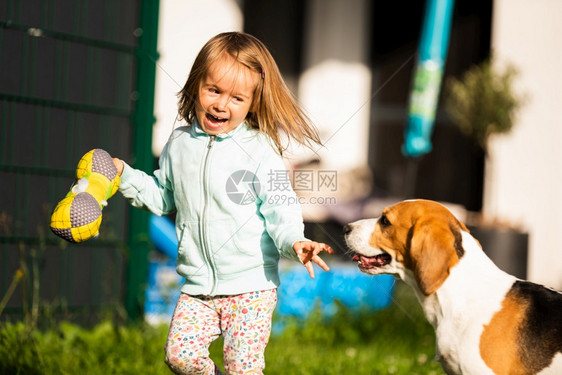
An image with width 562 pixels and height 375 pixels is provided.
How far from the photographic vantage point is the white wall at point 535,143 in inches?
353

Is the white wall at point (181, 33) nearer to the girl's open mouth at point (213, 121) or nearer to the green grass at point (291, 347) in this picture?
the green grass at point (291, 347)

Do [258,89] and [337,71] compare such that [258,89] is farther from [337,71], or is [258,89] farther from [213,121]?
[337,71]

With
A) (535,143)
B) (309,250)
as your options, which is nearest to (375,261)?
(309,250)

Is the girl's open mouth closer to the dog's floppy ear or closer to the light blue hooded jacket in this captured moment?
the light blue hooded jacket

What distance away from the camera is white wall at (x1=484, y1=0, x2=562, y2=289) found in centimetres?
896

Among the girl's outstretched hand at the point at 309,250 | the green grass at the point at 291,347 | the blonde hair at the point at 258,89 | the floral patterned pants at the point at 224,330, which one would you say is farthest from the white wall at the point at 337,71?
the girl's outstretched hand at the point at 309,250

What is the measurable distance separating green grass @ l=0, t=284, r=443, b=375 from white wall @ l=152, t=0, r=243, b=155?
2848 millimetres

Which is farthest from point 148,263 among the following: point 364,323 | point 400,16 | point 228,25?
point 400,16

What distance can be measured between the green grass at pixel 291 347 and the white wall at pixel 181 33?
9.34ft

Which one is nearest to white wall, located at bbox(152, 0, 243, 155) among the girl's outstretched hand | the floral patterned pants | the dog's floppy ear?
the dog's floppy ear

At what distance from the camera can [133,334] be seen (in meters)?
4.79

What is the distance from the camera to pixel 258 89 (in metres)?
3.13

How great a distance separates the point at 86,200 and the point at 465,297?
68.0 inches

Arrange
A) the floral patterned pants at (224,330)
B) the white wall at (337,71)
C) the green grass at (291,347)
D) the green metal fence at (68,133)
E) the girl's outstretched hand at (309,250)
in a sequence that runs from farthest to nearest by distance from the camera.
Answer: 1. the white wall at (337,71)
2. the green metal fence at (68,133)
3. the green grass at (291,347)
4. the floral patterned pants at (224,330)
5. the girl's outstretched hand at (309,250)
